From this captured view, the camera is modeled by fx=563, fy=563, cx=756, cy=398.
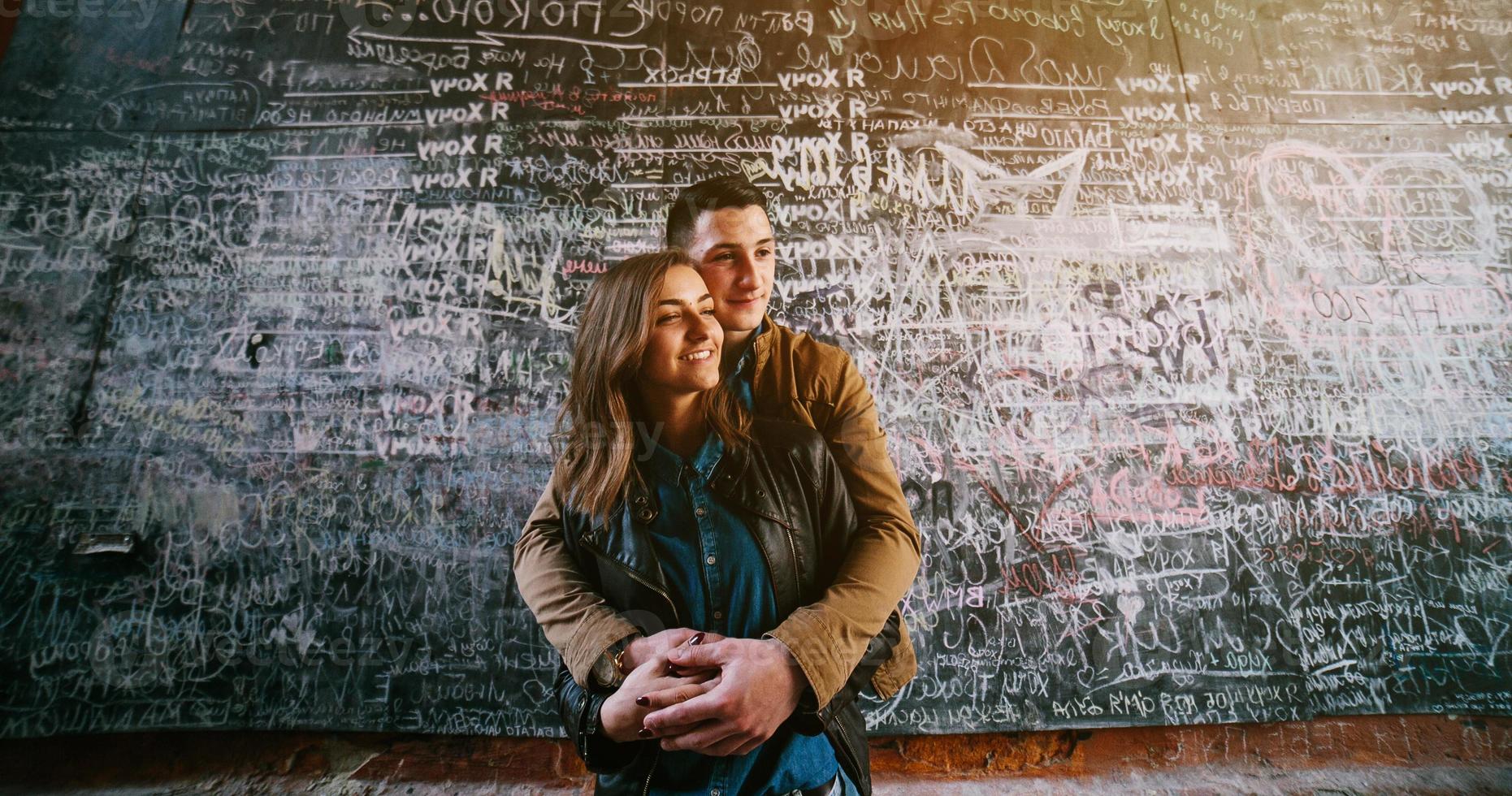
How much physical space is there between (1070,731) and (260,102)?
4988 millimetres

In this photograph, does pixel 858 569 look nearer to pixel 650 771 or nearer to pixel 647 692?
pixel 647 692

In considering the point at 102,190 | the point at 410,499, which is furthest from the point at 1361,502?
the point at 102,190

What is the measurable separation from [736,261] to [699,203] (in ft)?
1.37

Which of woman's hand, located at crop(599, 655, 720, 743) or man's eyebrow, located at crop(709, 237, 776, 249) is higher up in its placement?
man's eyebrow, located at crop(709, 237, 776, 249)

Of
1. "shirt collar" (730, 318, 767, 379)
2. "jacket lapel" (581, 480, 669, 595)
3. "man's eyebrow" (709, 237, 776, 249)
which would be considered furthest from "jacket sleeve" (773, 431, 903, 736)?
"man's eyebrow" (709, 237, 776, 249)

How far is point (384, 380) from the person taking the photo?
264 cm

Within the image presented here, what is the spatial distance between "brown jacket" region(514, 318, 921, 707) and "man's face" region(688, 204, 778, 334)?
0.12m

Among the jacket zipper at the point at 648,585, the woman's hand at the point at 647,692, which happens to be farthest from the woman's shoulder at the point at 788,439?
the woman's hand at the point at 647,692

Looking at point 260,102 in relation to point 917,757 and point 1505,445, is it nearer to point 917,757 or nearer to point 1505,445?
point 917,757

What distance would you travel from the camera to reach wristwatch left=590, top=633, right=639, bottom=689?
1.55m

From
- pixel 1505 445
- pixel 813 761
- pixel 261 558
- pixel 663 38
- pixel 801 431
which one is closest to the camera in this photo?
pixel 813 761

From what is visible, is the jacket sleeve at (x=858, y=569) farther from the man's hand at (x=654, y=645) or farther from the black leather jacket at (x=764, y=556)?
the man's hand at (x=654, y=645)

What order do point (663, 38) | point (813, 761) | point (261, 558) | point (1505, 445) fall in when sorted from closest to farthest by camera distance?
1. point (813, 761)
2. point (261, 558)
3. point (1505, 445)
4. point (663, 38)

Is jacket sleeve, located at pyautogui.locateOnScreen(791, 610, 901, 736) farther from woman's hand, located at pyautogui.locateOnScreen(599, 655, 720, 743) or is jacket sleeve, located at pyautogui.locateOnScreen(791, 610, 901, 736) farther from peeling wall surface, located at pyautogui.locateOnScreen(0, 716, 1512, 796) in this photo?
peeling wall surface, located at pyautogui.locateOnScreen(0, 716, 1512, 796)
